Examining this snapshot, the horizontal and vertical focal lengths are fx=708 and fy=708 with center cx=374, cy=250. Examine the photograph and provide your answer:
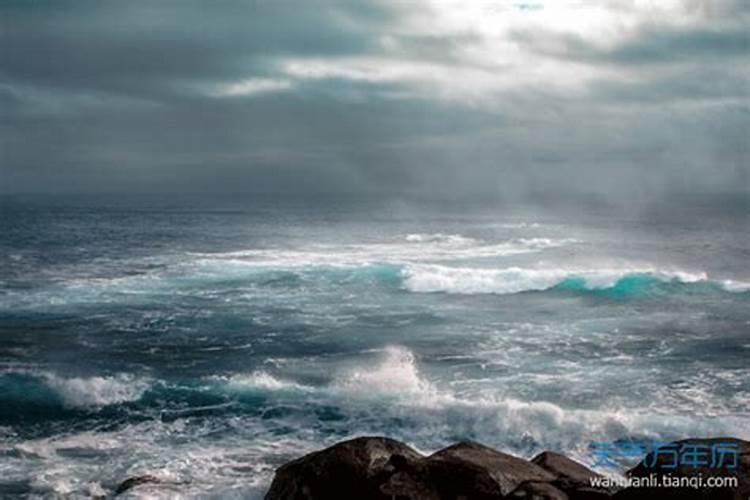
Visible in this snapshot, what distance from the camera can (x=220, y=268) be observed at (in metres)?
50.9

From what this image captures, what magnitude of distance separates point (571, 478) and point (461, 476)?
1962 mm

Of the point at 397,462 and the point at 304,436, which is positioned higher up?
the point at 397,462

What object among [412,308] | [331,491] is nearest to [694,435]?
[331,491]

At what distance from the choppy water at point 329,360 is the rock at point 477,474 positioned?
5093 millimetres

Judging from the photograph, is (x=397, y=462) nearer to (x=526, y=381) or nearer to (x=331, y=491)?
(x=331, y=491)

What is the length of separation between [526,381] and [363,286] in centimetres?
2169

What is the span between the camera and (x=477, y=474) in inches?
423

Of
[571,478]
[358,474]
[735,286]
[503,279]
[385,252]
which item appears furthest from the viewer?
[385,252]

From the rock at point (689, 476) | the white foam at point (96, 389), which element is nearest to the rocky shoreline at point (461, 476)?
the rock at point (689, 476)

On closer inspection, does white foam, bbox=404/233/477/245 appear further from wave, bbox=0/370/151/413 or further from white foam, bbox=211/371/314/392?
wave, bbox=0/370/151/413

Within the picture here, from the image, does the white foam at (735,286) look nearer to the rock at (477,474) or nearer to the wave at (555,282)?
the wave at (555,282)

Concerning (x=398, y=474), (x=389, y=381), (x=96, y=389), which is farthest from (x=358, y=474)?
(x=96, y=389)

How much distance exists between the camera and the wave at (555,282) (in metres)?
42.9

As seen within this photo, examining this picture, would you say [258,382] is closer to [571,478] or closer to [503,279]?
[571,478]
